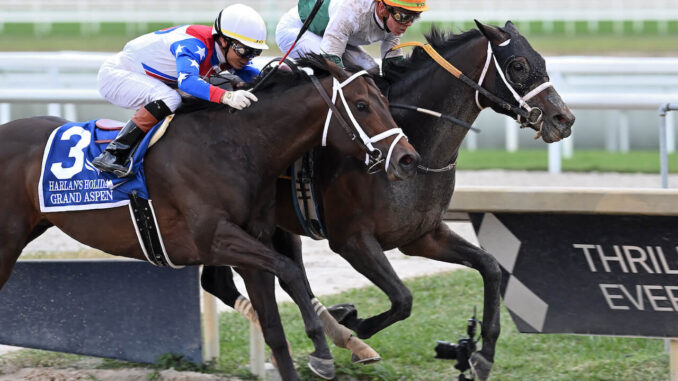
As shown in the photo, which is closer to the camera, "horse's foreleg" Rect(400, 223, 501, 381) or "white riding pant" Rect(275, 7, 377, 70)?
"horse's foreleg" Rect(400, 223, 501, 381)

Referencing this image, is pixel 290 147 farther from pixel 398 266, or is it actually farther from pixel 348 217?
pixel 398 266

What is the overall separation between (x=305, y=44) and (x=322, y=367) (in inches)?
65.1

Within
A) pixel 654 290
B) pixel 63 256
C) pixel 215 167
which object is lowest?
pixel 63 256

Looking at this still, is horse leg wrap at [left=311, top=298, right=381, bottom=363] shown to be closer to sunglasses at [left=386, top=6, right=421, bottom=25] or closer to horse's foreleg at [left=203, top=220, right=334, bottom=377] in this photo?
horse's foreleg at [left=203, top=220, right=334, bottom=377]

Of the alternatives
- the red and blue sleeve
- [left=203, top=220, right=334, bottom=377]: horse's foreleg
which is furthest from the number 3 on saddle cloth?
[left=203, top=220, right=334, bottom=377]: horse's foreleg

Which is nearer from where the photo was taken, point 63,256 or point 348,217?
point 348,217

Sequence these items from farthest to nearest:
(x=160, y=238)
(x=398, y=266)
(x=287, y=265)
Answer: (x=398, y=266), (x=160, y=238), (x=287, y=265)

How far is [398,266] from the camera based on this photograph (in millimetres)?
8188

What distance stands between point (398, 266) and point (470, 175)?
2.75 m

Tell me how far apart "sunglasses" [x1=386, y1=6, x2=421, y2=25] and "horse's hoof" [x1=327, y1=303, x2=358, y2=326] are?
4.78 feet

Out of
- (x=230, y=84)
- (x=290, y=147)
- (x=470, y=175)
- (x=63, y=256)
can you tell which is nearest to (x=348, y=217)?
(x=290, y=147)

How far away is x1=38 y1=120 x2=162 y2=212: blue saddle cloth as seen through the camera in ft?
17.3

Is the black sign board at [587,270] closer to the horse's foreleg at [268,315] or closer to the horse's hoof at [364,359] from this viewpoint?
the horse's hoof at [364,359]

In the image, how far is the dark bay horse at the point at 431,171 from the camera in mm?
5117
